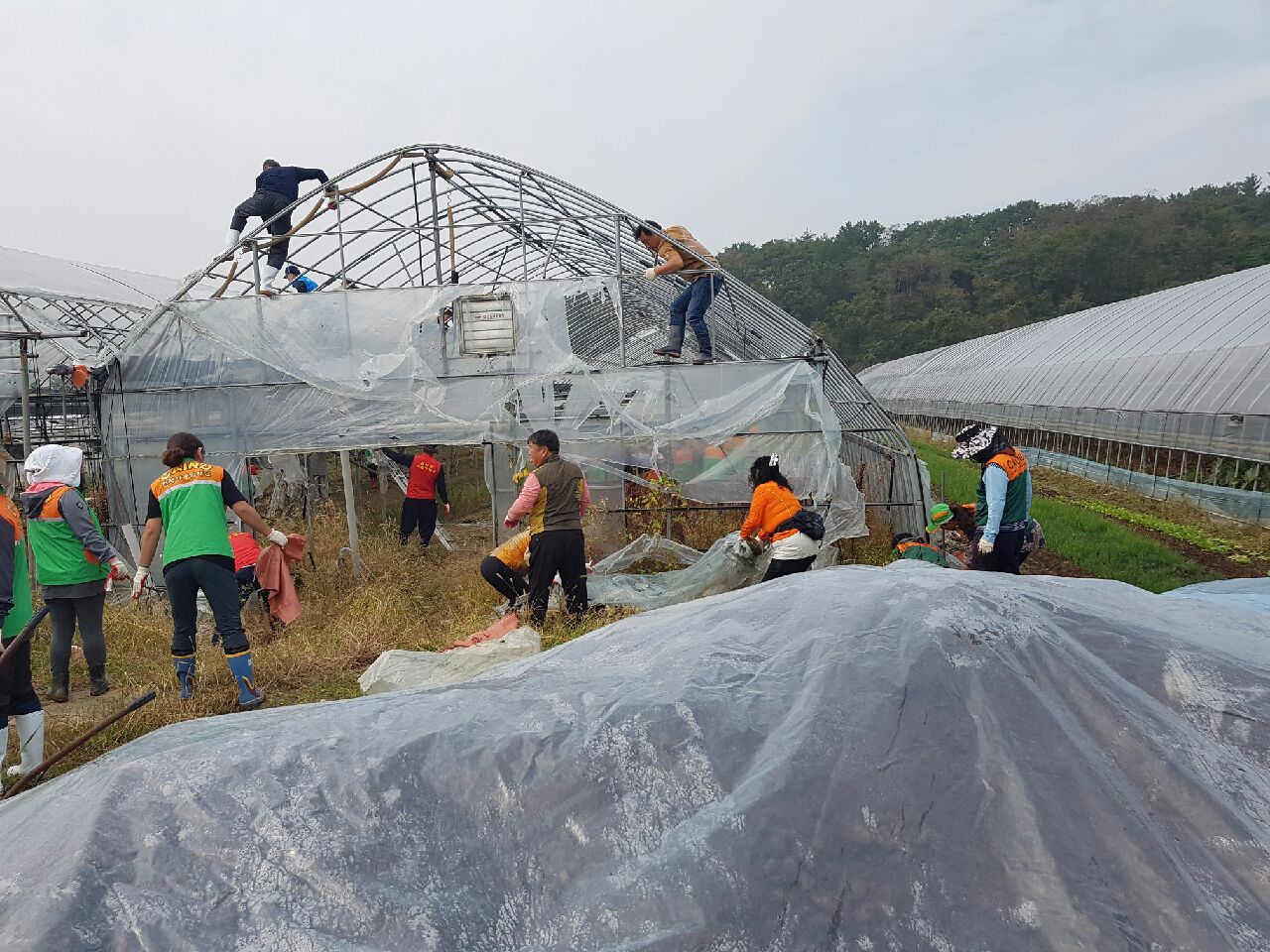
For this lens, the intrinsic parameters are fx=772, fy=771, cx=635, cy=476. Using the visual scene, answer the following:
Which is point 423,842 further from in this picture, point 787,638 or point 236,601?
point 236,601

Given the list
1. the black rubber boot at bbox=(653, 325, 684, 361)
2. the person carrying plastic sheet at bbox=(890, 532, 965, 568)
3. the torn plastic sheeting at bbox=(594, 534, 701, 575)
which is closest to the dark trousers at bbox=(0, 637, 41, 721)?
the torn plastic sheeting at bbox=(594, 534, 701, 575)

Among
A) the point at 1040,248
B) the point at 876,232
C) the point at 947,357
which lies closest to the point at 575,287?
the point at 947,357

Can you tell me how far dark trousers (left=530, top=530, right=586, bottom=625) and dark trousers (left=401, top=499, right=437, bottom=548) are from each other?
3.49 m

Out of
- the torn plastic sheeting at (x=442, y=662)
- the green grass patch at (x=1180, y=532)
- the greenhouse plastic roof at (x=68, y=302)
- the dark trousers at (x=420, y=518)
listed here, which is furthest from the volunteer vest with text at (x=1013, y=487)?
the greenhouse plastic roof at (x=68, y=302)

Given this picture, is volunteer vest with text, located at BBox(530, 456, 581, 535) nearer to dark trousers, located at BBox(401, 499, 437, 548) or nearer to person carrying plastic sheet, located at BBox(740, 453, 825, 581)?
person carrying plastic sheet, located at BBox(740, 453, 825, 581)

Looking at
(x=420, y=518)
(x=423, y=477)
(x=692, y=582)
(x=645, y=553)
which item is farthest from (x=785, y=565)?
(x=420, y=518)

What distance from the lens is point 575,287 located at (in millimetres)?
7246

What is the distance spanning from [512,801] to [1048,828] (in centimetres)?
117

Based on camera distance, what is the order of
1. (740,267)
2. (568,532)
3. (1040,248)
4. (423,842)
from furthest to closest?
(740,267), (1040,248), (568,532), (423,842)

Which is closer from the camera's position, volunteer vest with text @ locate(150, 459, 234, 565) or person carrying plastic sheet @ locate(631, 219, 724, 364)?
volunteer vest with text @ locate(150, 459, 234, 565)

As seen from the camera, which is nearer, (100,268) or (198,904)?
(198,904)

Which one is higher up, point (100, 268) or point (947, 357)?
point (100, 268)

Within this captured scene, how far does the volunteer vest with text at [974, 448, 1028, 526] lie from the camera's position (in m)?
4.91

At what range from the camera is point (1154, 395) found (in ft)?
41.4
